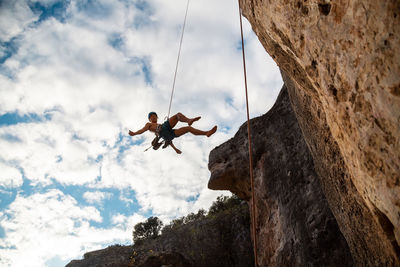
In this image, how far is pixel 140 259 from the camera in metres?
11.9

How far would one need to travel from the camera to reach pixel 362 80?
1956 mm

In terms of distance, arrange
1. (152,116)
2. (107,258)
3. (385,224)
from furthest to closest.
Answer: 1. (107,258)
2. (152,116)
3. (385,224)

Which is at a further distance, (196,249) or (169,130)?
(196,249)

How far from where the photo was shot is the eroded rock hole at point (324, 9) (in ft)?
7.51

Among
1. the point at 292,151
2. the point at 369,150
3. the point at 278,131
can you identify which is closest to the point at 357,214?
the point at 369,150

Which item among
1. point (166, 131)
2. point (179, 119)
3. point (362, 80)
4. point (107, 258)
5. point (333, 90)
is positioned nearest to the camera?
point (362, 80)

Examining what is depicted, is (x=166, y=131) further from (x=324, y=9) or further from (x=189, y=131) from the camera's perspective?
(x=324, y=9)

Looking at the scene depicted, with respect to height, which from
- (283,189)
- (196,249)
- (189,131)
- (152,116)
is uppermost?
(152,116)

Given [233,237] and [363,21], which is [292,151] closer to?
[363,21]

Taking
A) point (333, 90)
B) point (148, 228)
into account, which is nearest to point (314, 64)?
point (333, 90)

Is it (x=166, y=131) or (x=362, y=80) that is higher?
(x=166, y=131)

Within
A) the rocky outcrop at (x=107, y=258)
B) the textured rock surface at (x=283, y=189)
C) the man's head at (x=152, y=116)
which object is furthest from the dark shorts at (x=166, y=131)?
the rocky outcrop at (x=107, y=258)

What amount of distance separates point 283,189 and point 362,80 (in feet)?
17.7

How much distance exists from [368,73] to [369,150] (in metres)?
0.60
